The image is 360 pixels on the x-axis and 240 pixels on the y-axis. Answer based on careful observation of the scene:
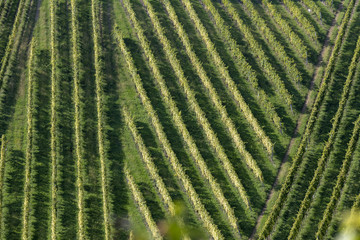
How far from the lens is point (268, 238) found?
38094 mm

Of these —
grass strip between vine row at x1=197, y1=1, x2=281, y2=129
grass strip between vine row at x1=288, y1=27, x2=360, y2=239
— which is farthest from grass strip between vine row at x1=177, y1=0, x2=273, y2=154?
grass strip between vine row at x1=288, y1=27, x2=360, y2=239

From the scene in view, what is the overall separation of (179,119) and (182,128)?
1384 mm

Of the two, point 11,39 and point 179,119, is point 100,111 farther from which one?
point 11,39

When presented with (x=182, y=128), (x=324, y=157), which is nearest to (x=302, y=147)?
(x=324, y=157)

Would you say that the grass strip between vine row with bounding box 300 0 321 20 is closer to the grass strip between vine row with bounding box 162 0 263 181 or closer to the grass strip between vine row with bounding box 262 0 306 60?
the grass strip between vine row with bounding box 262 0 306 60

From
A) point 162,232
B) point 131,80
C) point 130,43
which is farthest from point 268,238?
point 130,43

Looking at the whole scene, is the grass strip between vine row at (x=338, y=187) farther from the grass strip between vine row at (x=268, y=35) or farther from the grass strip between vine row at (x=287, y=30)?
the grass strip between vine row at (x=287, y=30)

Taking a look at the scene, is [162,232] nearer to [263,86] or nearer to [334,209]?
[334,209]

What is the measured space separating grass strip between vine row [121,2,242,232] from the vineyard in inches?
6.8

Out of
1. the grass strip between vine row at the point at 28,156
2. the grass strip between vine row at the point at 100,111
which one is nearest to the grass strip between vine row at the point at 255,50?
the grass strip between vine row at the point at 100,111

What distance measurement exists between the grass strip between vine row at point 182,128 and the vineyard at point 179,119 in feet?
0.56

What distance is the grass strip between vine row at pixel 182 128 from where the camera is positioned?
4069cm

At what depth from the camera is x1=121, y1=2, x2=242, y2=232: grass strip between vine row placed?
133ft

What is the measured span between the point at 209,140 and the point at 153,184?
27.5ft
